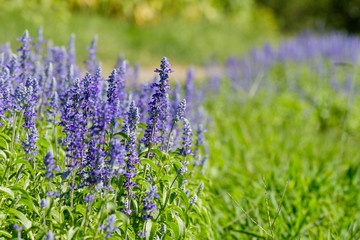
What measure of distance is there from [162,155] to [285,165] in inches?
137

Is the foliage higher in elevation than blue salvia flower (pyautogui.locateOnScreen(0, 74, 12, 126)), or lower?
lower

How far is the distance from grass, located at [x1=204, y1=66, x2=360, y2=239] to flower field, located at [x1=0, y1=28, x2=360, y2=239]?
0.08 ft

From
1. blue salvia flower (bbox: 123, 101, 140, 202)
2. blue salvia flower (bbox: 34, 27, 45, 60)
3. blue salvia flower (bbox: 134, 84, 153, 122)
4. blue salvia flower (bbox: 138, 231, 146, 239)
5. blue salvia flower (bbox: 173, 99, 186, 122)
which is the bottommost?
blue salvia flower (bbox: 138, 231, 146, 239)

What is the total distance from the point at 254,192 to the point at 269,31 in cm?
2411

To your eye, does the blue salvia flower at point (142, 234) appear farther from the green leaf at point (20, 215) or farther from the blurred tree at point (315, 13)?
the blurred tree at point (315, 13)

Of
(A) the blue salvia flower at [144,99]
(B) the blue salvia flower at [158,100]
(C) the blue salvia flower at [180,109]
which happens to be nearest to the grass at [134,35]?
(A) the blue salvia flower at [144,99]

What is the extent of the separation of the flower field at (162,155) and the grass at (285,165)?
0.08 ft

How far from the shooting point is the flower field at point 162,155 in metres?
2.67

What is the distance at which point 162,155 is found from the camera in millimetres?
3070

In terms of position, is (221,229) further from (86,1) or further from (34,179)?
(86,1)

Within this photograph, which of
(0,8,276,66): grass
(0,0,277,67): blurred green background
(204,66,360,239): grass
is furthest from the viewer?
(0,0,277,67): blurred green background

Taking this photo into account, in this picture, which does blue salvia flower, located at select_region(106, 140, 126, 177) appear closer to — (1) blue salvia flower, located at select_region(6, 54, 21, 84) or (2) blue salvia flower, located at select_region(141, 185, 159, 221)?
(2) blue salvia flower, located at select_region(141, 185, 159, 221)

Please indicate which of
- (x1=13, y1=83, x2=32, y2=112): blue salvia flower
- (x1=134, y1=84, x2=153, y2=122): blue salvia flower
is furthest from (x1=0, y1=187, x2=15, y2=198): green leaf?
(x1=134, y1=84, x2=153, y2=122): blue salvia flower

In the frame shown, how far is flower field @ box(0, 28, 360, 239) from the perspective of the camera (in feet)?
8.75
